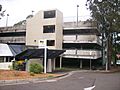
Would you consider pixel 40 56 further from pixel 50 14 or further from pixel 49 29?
pixel 50 14

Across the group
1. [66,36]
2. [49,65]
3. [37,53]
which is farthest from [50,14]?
[37,53]

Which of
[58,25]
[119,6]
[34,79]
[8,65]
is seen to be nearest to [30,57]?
[8,65]

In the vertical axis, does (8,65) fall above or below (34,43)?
below

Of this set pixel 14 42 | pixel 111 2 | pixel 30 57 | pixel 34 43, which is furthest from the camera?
pixel 14 42

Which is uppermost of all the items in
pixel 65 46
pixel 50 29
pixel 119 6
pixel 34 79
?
pixel 119 6

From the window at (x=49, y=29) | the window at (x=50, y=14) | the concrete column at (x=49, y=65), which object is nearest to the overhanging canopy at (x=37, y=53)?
the concrete column at (x=49, y=65)

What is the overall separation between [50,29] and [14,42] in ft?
34.3

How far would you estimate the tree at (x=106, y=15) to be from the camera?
38.1 meters

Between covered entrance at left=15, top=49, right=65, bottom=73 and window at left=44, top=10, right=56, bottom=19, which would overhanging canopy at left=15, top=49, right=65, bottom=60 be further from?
window at left=44, top=10, right=56, bottom=19

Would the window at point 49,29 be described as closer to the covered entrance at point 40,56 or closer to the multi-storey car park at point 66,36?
the multi-storey car park at point 66,36

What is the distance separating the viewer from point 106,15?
38.7 m

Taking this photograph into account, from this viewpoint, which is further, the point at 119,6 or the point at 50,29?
the point at 50,29

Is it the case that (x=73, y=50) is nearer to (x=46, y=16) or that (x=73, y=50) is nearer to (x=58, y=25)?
(x=58, y=25)

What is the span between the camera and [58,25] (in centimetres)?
4375
